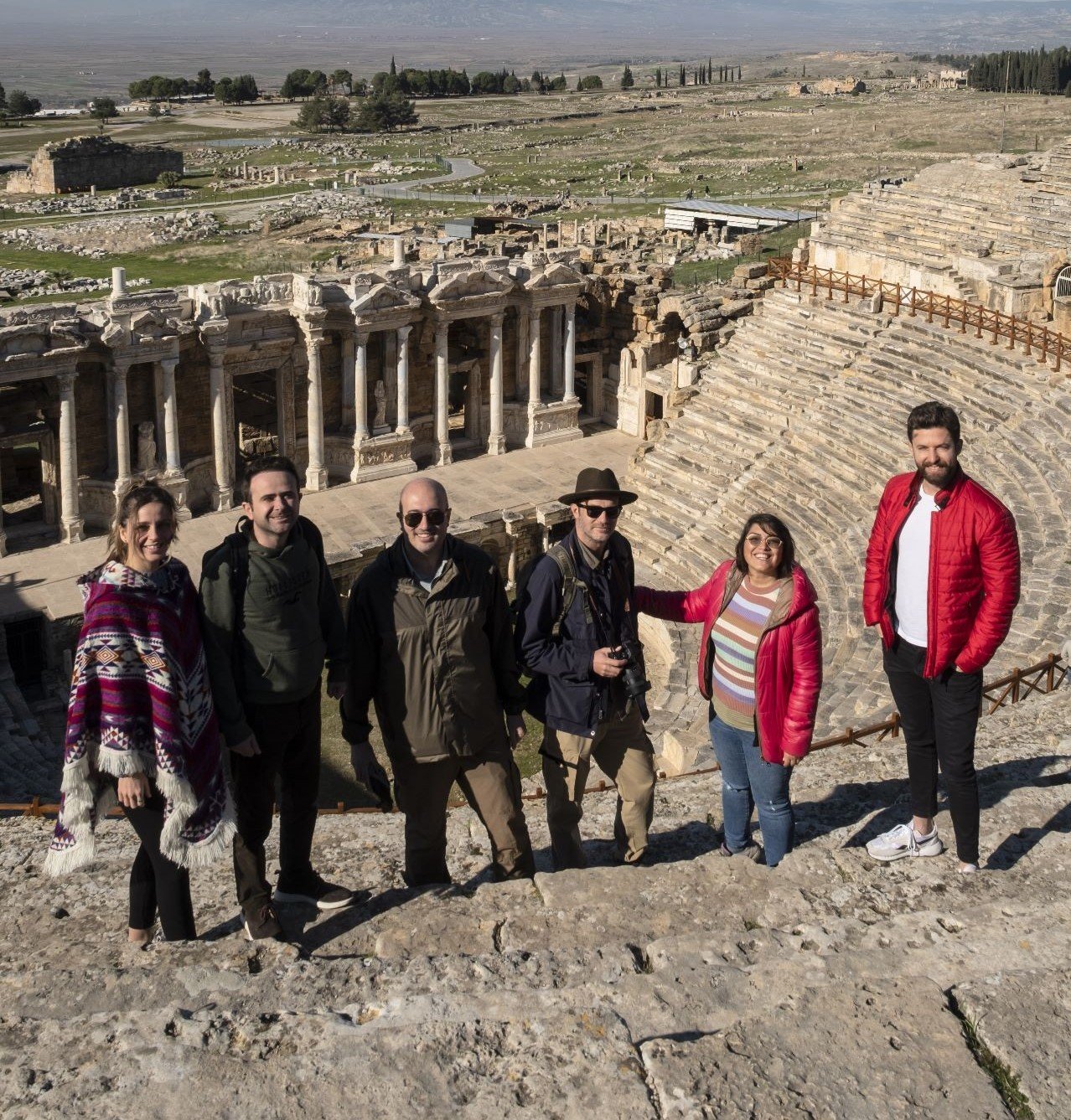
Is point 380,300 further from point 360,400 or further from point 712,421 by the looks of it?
point 712,421

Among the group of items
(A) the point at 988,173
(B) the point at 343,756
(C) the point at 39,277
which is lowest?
(B) the point at 343,756

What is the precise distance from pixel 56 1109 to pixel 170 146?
10251 cm

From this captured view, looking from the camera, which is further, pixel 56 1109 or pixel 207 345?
pixel 207 345

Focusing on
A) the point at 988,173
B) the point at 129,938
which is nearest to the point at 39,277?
the point at 988,173

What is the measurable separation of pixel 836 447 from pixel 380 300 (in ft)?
34.1

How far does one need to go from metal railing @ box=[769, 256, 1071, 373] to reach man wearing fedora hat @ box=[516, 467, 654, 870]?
1727 cm

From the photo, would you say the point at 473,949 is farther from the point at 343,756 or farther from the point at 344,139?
the point at 344,139

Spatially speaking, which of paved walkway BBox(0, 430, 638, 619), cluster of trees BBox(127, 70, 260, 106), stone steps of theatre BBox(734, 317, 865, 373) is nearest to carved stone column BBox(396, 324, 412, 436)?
paved walkway BBox(0, 430, 638, 619)

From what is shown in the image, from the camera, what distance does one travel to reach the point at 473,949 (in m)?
7.81

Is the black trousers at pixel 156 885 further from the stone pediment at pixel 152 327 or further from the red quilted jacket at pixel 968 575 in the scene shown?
the stone pediment at pixel 152 327

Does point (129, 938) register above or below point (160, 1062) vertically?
below

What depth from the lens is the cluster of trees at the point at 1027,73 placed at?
10769 cm

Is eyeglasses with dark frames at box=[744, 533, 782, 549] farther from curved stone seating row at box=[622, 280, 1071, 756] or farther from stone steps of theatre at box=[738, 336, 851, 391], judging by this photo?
stone steps of theatre at box=[738, 336, 851, 391]

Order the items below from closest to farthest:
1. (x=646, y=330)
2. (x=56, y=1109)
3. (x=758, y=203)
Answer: (x=56, y=1109)
(x=646, y=330)
(x=758, y=203)
